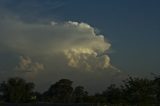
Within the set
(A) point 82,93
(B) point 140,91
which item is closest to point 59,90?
(A) point 82,93

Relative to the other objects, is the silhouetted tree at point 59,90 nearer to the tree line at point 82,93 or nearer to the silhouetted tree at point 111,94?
the tree line at point 82,93

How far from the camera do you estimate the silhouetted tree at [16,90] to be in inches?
4035

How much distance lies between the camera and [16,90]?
10531cm

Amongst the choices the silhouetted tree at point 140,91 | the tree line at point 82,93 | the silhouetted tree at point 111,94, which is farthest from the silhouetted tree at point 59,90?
the silhouetted tree at point 140,91

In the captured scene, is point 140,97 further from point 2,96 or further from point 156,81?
point 2,96

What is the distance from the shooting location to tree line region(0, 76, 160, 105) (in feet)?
197

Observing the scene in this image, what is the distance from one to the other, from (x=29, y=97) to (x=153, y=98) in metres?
48.9

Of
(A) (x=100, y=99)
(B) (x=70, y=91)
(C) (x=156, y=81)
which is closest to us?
(C) (x=156, y=81)

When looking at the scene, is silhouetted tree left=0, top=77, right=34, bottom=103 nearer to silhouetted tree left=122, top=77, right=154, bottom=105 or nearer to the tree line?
the tree line

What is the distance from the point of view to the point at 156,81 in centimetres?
6400

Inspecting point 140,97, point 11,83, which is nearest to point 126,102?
point 140,97

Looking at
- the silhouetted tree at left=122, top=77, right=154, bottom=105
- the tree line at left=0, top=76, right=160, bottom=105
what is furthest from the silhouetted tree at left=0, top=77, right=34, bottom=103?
the silhouetted tree at left=122, top=77, right=154, bottom=105

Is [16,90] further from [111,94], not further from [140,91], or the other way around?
[140,91]

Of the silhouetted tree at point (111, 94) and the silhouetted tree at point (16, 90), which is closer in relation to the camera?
the silhouetted tree at point (111, 94)
